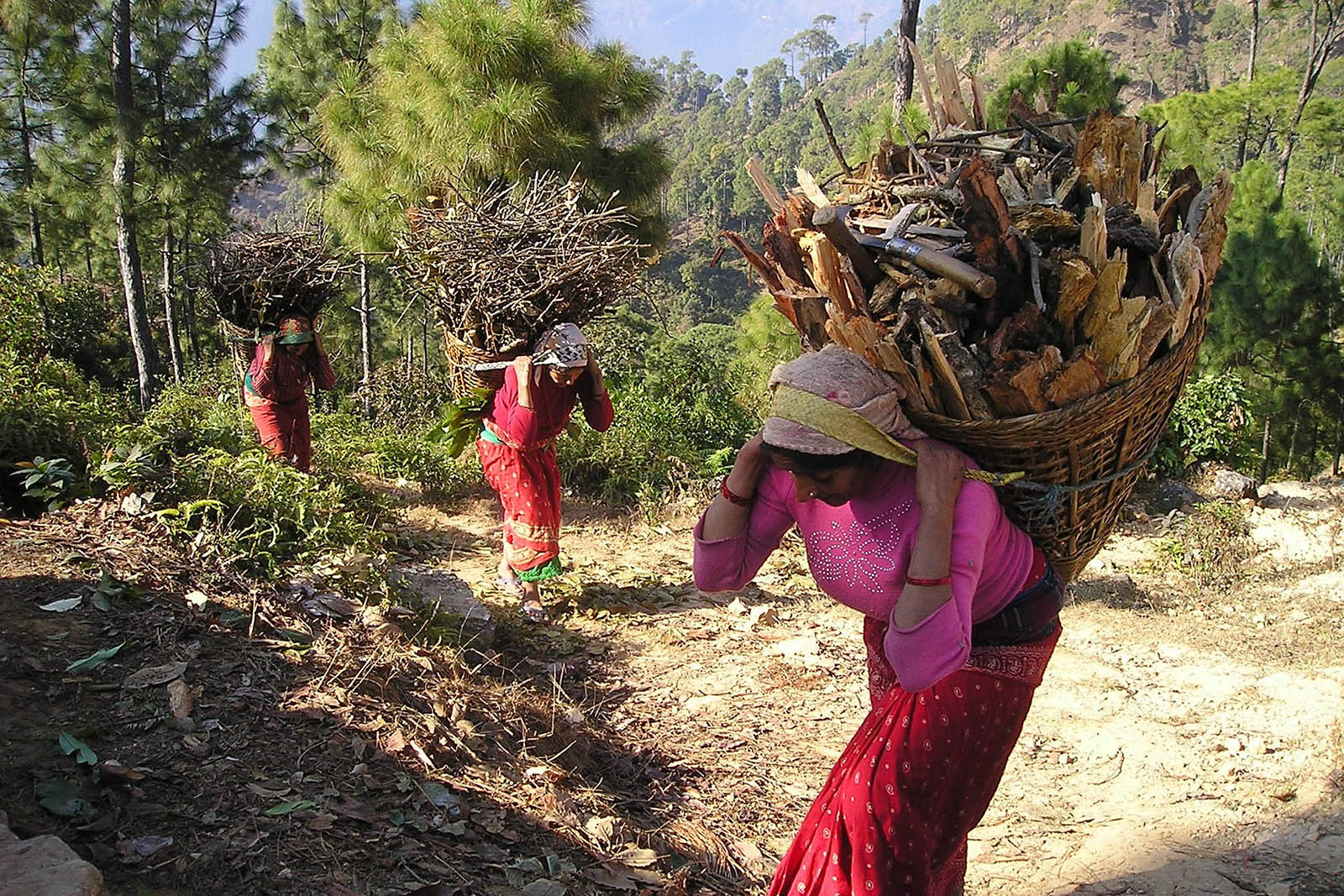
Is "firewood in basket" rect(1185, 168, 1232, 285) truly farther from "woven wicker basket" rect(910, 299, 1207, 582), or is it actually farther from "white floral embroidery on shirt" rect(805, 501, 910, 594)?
"white floral embroidery on shirt" rect(805, 501, 910, 594)

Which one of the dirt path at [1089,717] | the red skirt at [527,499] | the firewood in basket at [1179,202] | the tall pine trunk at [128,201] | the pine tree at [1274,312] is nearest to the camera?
the firewood in basket at [1179,202]

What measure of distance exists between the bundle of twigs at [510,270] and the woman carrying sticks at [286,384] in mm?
1499

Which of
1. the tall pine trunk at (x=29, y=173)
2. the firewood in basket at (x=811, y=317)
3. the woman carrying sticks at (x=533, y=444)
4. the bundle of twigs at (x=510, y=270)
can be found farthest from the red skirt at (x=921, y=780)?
the tall pine trunk at (x=29, y=173)

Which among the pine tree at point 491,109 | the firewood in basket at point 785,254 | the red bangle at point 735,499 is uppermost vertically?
the pine tree at point 491,109

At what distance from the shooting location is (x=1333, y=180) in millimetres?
25688

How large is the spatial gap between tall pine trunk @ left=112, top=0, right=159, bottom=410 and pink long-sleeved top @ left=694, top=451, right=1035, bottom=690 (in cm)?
1018

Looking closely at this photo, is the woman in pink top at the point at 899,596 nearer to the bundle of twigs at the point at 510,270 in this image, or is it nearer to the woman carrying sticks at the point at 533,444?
the woman carrying sticks at the point at 533,444

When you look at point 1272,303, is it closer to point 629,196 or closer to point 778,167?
point 629,196

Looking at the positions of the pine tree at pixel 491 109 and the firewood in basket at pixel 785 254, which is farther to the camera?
the pine tree at pixel 491 109

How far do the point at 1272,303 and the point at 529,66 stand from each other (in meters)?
7.97

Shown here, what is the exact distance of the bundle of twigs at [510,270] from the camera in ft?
15.2

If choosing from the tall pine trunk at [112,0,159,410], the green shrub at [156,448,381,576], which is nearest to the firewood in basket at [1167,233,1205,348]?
the green shrub at [156,448,381,576]

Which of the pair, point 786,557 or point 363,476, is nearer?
point 786,557

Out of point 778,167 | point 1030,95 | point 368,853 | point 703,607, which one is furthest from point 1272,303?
point 778,167
